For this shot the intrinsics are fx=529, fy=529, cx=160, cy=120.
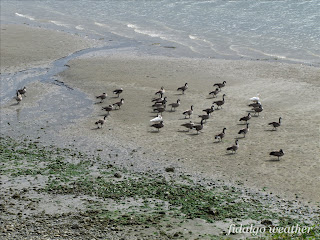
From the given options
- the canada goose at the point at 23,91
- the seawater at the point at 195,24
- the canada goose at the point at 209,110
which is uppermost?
the seawater at the point at 195,24

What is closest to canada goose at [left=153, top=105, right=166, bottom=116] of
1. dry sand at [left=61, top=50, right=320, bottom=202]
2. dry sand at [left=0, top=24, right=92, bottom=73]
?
dry sand at [left=61, top=50, right=320, bottom=202]

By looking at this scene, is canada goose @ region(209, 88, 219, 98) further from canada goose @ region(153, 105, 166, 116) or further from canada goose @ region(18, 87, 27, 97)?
canada goose @ region(18, 87, 27, 97)

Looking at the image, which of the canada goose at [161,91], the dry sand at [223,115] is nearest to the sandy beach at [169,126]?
the dry sand at [223,115]

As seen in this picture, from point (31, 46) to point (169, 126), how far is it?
21.9 meters

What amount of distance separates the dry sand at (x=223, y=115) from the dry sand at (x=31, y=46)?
11.2 ft

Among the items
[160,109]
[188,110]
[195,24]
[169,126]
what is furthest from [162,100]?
[195,24]

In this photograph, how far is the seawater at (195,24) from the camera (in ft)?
154

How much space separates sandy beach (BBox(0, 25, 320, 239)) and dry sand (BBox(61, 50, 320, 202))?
0.06 m

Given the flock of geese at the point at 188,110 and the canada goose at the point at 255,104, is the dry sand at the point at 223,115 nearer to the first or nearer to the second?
the flock of geese at the point at 188,110

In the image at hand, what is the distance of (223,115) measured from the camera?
100 feet

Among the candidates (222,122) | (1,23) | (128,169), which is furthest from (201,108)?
(1,23)

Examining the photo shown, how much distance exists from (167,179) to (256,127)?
848 cm

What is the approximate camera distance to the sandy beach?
20.6 metres

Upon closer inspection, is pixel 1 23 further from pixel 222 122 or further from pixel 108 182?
pixel 108 182
